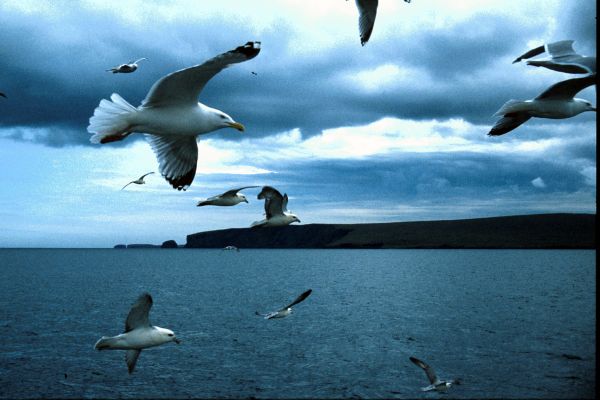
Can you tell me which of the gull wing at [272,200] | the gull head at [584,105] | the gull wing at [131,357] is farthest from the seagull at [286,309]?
the gull head at [584,105]

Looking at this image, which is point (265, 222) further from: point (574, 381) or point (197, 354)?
point (197, 354)

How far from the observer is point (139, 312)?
14.6m

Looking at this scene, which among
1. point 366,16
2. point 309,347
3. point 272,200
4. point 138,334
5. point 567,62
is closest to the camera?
point 567,62

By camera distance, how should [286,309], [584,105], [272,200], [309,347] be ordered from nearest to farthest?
[584,105], [272,200], [286,309], [309,347]

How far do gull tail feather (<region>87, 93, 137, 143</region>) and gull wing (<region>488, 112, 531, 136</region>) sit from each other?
5136mm

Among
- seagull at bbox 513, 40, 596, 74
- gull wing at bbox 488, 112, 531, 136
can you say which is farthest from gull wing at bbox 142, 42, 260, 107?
gull wing at bbox 488, 112, 531, 136

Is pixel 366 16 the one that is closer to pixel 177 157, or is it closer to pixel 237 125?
pixel 237 125

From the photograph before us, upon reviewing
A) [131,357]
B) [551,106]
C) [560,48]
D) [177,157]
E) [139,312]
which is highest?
[560,48]

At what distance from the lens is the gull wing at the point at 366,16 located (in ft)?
38.2

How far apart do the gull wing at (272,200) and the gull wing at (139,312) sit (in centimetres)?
425

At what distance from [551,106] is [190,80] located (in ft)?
16.9

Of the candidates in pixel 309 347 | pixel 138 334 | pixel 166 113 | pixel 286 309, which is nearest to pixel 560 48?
pixel 166 113

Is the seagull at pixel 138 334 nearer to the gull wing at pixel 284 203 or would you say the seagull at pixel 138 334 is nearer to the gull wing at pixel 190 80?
the gull wing at pixel 284 203

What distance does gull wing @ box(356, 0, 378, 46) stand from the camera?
458 inches
